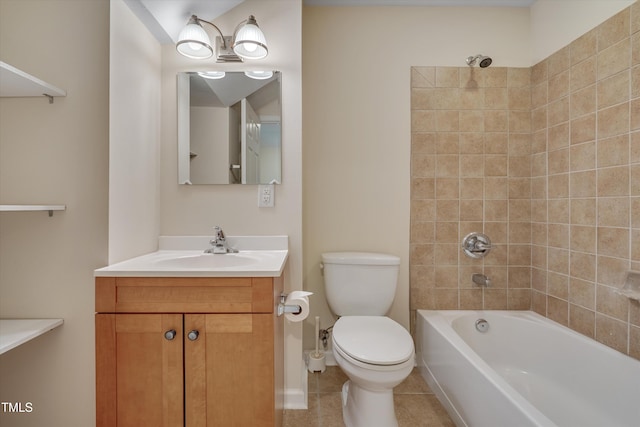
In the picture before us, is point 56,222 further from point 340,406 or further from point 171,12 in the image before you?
point 340,406

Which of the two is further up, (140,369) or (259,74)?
(259,74)

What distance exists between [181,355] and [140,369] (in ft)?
0.52

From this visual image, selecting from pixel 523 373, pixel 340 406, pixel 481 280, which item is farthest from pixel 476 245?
pixel 340 406

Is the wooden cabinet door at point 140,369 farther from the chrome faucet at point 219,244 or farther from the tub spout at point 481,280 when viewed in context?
the tub spout at point 481,280

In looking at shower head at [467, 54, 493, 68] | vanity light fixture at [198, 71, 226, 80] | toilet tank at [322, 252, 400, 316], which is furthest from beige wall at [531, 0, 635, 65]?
vanity light fixture at [198, 71, 226, 80]

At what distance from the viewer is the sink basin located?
4.59ft

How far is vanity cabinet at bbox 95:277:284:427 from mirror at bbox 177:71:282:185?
0.71 meters

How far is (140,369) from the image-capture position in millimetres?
1066

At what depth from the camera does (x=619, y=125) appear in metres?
1.41

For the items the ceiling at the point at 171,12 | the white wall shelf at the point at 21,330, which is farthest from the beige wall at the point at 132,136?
the white wall shelf at the point at 21,330

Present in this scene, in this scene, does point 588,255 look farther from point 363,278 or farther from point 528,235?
point 363,278

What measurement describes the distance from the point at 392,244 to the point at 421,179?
48 cm

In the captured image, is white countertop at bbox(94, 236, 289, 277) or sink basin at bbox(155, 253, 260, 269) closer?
white countertop at bbox(94, 236, 289, 277)

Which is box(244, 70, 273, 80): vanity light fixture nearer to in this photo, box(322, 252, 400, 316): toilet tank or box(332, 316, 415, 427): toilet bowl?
box(322, 252, 400, 316): toilet tank
